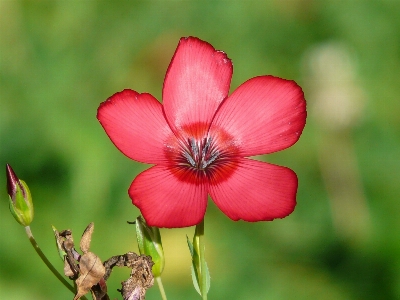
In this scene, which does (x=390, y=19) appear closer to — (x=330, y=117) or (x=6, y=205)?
(x=330, y=117)

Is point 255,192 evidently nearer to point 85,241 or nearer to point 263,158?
point 85,241

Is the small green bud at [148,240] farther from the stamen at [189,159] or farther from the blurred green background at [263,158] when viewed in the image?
the blurred green background at [263,158]

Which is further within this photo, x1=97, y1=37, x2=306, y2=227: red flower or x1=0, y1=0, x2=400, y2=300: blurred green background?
x1=0, y1=0, x2=400, y2=300: blurred green background

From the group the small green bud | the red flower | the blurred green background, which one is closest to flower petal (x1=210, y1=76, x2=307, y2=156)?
the red flower

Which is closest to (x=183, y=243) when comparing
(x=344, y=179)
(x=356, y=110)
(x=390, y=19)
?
(x=344, y=179)

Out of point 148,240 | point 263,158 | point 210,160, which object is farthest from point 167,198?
point 263,158

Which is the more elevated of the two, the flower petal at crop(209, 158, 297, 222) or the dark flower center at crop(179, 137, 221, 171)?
the dark flower center at crop(179, 137, 221, 171)

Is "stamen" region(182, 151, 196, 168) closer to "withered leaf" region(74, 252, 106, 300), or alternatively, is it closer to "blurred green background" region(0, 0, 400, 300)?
"withered leaf" region(74, 252, 106, 300)
